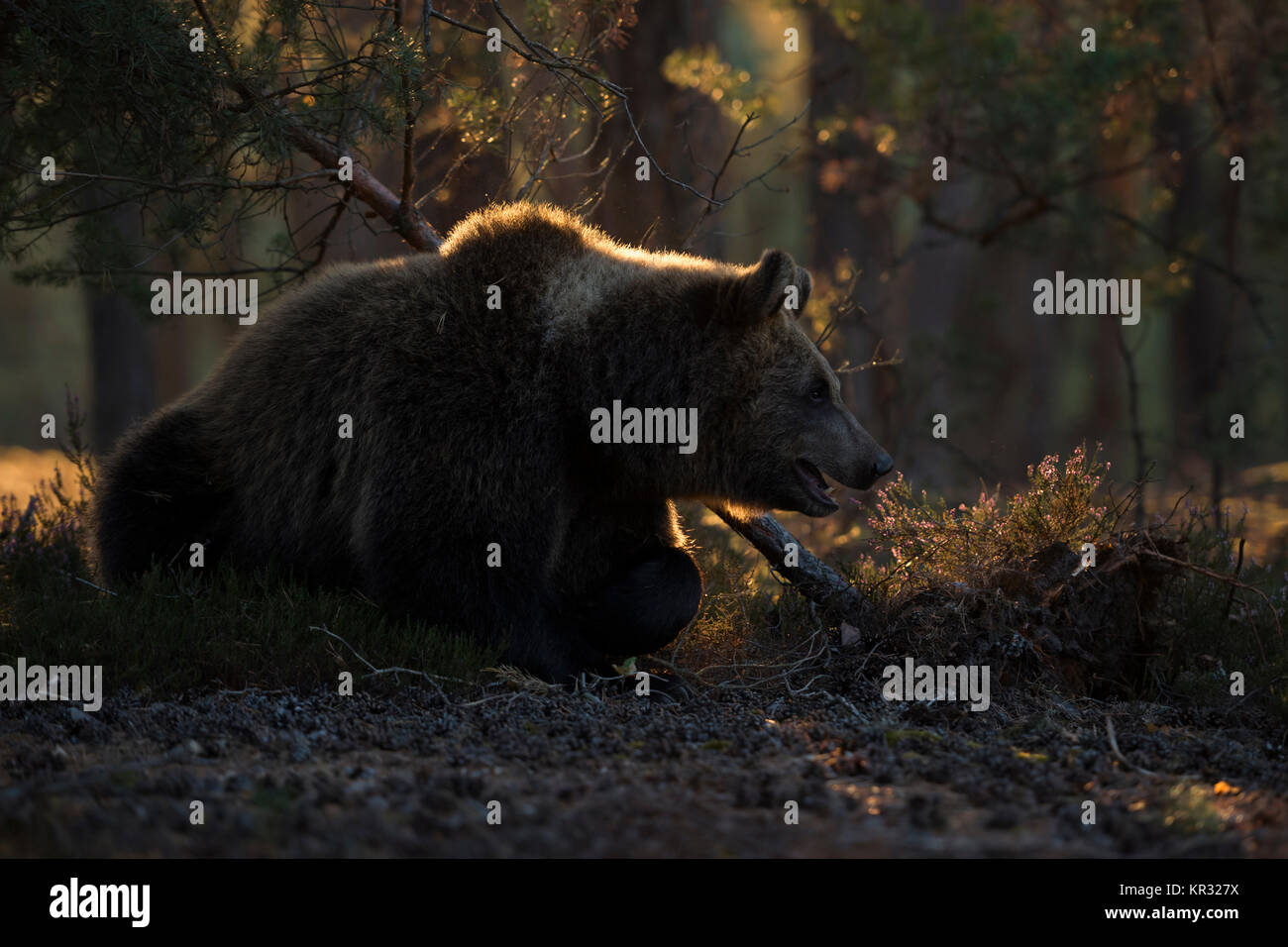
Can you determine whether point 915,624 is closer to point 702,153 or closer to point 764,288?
point 764,288

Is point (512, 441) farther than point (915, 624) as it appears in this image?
No

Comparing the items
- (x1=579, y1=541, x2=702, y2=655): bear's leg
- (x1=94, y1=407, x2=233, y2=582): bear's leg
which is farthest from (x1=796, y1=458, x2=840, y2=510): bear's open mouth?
(x1=94, y1=407, x2=233, y2=582): bear's leg

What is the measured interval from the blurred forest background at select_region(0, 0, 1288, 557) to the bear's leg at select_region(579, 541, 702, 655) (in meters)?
1.80

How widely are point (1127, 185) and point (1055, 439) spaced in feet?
17.2

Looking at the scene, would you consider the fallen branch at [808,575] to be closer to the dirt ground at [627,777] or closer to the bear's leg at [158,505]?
the dirt ground at [627,777]

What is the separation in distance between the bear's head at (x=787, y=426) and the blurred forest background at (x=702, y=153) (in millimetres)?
960

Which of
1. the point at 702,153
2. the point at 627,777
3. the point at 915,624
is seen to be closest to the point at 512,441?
the point at 627,777

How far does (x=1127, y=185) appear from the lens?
69.1 feet

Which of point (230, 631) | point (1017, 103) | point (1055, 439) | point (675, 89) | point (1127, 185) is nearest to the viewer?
point (230, 631)

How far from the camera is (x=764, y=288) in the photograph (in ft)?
17.1

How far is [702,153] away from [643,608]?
7415mm

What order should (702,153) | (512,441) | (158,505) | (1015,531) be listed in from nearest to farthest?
(512,441) → (1015,531) → (158,505) → (702,153)
